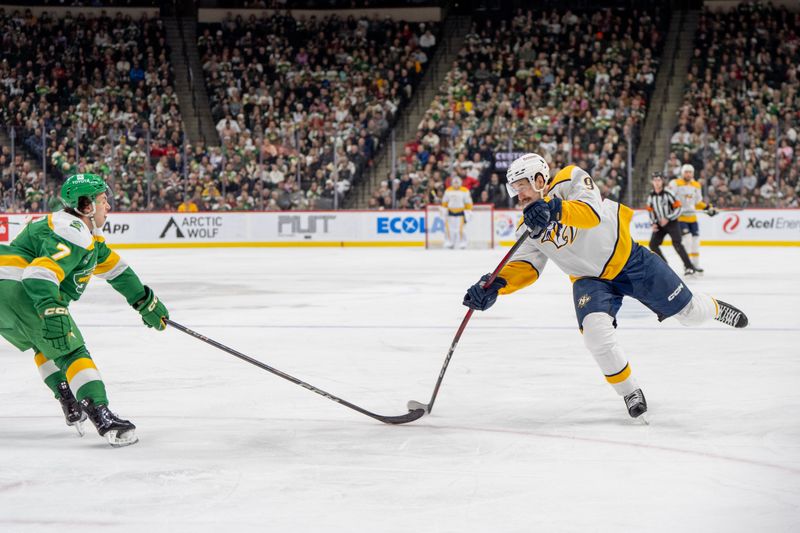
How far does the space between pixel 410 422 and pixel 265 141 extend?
16.7 meters

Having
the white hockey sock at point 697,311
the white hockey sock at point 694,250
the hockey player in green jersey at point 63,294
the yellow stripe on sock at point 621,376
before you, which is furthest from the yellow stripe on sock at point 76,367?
the white hockey sock at point 694,250

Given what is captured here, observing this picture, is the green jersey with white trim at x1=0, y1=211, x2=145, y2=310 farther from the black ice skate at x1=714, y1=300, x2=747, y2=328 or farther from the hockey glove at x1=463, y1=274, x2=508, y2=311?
the black ice skate at x1=714, y1=300, x2=747, y2=328

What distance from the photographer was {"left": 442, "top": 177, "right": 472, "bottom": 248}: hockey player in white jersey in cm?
1967

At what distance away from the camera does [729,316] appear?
201 inches

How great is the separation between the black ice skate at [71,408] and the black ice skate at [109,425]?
17 centimetres

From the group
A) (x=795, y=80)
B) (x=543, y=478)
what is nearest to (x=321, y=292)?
(x=543, y=478)

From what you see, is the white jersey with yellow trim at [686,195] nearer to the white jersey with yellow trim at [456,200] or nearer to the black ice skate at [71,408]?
the white jersey with yellow trim at [456,200]

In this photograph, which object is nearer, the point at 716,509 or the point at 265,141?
the point at 716,509

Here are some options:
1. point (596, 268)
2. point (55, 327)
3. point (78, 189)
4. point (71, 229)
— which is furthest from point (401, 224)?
point (55, 327)

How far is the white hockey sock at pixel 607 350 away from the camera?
15.3 feet

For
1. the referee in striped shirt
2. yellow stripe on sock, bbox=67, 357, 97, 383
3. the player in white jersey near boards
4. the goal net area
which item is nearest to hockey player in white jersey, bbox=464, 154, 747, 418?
yellow stripe on sock, bbox=67, 357, 97, 383

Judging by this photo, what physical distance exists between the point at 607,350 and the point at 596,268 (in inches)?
14.6

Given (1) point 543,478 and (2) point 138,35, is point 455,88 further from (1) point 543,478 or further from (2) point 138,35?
(1) point 543,478

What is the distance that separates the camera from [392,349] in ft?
23.2
